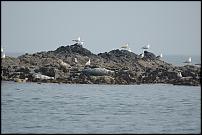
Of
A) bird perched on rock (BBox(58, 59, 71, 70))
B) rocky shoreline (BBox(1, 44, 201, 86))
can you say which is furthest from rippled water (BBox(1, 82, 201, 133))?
bird perched on rock (BBox(58, 59, 71, 70))

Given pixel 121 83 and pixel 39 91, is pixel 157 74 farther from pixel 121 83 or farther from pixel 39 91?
pixel 39 91

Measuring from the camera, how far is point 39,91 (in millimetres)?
22969

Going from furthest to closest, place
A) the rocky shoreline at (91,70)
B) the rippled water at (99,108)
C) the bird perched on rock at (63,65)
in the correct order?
the bird perched on rock at (63,65), the rocky shoreline at (91,70), the rippled water at (99,108)

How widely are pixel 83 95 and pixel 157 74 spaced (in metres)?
6.65

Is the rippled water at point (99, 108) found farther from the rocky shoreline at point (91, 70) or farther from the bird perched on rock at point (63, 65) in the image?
the bird perched on rock at point (63, 65)

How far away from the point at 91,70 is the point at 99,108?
7831 mm

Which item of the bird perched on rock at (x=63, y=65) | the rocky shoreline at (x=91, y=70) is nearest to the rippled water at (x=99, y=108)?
the rocky shoreline at (x=91, y=70)

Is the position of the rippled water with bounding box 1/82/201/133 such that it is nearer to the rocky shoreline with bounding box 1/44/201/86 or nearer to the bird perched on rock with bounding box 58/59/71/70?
the rocky shoreline with bounding box 1/44/201/86

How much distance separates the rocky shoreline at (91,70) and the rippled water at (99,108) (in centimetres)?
91

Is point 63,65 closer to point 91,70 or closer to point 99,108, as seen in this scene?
point 91,70

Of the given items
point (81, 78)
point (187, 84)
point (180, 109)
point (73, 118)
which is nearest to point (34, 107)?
point (73, 118)

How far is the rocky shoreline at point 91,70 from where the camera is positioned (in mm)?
26125

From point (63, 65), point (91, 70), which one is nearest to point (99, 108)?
point (91, 70)

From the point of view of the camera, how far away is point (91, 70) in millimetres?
26641
